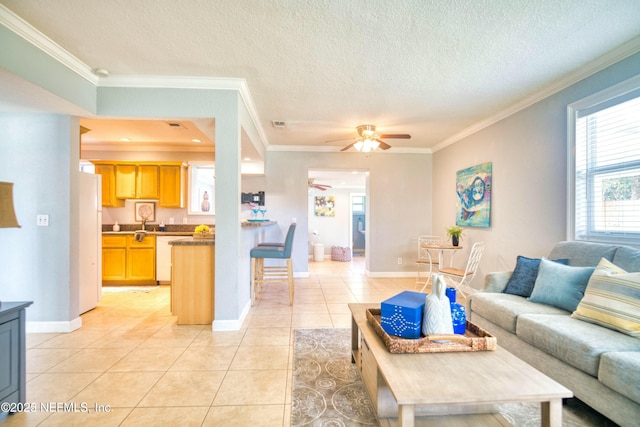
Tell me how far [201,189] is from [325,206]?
379 centimetres

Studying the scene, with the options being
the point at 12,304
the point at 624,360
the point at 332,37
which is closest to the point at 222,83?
the point at 332,37

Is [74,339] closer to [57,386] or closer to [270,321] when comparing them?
[57,386]

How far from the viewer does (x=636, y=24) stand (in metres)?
1.90

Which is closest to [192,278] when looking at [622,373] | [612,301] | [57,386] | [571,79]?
[57,386]

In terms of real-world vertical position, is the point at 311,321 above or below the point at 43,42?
below

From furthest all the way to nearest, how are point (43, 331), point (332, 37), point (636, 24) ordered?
point (43, 331), point (332, 37), point (636, 24)

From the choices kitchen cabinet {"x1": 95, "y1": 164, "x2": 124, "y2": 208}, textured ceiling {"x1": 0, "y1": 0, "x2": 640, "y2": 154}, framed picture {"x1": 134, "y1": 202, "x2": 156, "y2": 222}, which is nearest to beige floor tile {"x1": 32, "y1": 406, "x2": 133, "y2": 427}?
textured ceiling {"x1": 0, "y1": 0, "x2": 640, "y2": 154}

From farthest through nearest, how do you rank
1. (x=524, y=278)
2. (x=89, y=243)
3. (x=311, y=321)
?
(x=89, y=243), (x=311, y=321), (x=524, y=278)

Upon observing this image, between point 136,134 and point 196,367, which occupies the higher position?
point 136,134

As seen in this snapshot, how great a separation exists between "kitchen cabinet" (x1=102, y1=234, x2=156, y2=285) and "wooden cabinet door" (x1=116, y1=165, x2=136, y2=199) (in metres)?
0.77

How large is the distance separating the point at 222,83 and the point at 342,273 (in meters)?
4.24

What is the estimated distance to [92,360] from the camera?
2205 mm

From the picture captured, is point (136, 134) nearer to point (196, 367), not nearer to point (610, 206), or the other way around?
point (196, 367)

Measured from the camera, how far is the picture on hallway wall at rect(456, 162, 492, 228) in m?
3.77
